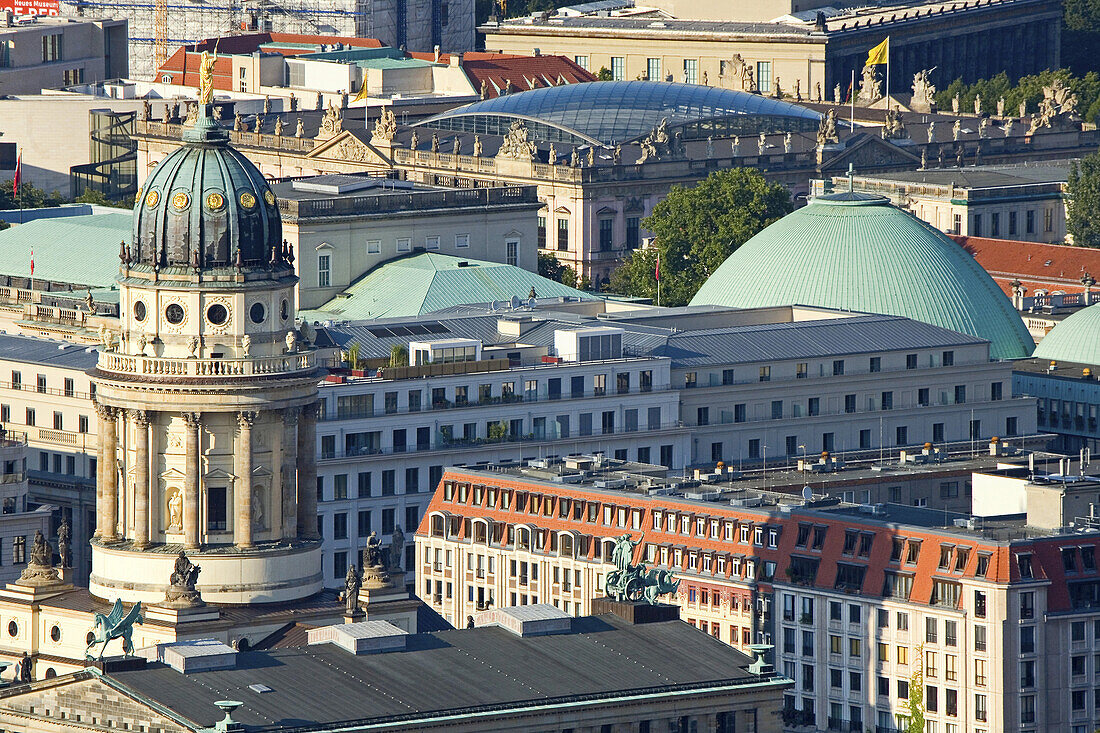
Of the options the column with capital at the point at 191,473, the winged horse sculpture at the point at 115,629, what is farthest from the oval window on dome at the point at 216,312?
the winged horse sculpture at the point at 115,629

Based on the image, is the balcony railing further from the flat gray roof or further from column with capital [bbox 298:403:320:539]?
the flat gray roof

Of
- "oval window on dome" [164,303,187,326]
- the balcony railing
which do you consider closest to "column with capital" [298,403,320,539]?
the balcony railing

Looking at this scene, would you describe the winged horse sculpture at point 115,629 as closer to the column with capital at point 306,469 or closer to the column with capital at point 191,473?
the column with capital at point 191,473

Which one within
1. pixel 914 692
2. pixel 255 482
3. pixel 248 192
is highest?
pixel 248 192

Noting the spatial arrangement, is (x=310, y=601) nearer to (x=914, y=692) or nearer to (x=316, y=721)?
(x=316, y=721)

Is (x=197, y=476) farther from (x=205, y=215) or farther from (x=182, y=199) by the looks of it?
(x=182, y=199)

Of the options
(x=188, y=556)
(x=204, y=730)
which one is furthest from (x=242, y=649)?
(x=204, y=730)

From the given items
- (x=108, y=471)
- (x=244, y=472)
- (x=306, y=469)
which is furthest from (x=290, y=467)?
(x=108, y=471)
